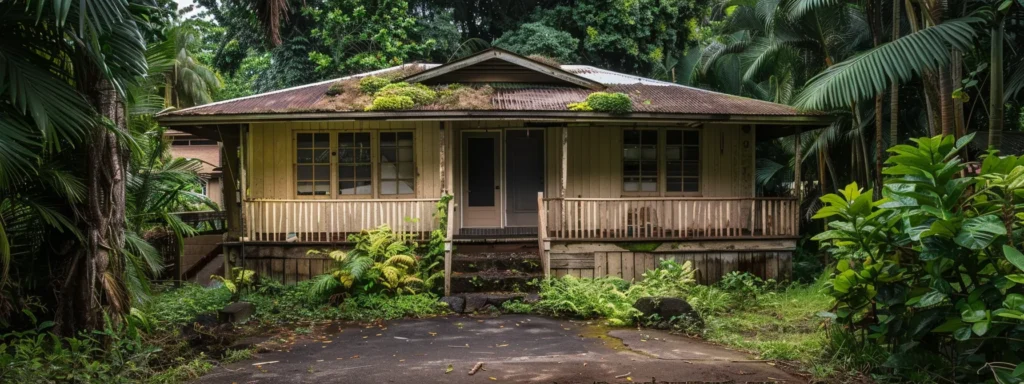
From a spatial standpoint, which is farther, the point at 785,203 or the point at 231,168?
the point at 231,168

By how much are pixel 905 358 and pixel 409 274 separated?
6.77m

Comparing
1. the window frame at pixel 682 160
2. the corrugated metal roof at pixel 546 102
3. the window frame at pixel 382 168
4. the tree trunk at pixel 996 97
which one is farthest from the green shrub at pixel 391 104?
the tree trunk at pixel 996 97

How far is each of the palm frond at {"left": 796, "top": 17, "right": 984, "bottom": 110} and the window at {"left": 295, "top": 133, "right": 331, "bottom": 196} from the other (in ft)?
25.6

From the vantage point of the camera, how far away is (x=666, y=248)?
11922 millimetres

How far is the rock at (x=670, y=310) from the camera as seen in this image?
343 inches

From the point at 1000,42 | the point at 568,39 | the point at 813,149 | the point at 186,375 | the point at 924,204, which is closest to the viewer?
the point at 924,204

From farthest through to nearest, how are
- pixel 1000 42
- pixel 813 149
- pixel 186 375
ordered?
pixel 813 149 < pixel 1000 42 < pixel 186 375

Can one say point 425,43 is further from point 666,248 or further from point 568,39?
point 666,248

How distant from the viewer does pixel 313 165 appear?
1283 cm

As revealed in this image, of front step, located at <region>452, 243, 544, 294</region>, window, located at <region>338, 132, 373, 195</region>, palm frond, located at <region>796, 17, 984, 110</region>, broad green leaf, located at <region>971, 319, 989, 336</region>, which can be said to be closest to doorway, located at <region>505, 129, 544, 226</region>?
front step, located at <region>452, 243, 544, 294</region>

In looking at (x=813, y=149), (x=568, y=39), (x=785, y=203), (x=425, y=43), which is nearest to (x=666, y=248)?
(x=785, y=203)

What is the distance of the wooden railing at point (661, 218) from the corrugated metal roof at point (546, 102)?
1.46 meters

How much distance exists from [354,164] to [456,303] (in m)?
4.03

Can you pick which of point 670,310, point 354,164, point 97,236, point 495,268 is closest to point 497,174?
point 354,164
